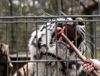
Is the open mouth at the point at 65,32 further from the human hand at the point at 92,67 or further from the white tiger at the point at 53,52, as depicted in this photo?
the human hand at the point at 92,67

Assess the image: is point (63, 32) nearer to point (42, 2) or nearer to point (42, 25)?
point (42, 25)

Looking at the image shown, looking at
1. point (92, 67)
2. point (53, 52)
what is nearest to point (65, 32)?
point (53, 52)

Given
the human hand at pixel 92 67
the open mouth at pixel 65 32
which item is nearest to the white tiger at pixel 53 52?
the open mouth at pixel 65 32

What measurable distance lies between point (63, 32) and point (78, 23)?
11cm

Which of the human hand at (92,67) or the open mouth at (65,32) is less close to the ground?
the open mouth at (65,32)

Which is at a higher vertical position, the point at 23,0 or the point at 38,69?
the point at 23,0

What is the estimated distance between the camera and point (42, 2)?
4.21 meters

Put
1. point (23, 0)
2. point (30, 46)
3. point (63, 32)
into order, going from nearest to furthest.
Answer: point (63, 32) → point (30, 46) → point (23, 0)

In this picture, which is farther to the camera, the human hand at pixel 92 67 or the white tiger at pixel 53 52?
the white tiger at pixel 53 52

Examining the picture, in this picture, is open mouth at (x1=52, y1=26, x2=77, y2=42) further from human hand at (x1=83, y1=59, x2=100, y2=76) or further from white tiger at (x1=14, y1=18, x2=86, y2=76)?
human hand at (x1=83, y1=59, x2=100, y2=76)

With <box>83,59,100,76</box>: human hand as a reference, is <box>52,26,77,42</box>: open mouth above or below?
above

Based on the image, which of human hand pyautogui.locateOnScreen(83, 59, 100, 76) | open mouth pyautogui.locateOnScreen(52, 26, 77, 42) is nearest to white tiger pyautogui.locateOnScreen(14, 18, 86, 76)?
open mouth pyautogui.locateOnScreen(52, 26, 77, 42)

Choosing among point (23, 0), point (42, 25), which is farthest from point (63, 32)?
point (23, 0)

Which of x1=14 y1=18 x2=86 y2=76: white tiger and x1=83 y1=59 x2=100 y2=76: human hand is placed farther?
x1=14 y1=18 x2=86 y2=76: white tiger
